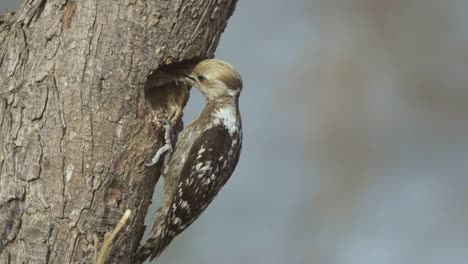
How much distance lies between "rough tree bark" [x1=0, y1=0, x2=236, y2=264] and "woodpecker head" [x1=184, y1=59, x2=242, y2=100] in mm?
430

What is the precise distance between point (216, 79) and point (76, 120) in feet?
3.42

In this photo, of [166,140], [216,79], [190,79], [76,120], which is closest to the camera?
[76,120]

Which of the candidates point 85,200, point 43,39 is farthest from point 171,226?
→ point 43,39

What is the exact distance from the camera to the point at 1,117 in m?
4.76

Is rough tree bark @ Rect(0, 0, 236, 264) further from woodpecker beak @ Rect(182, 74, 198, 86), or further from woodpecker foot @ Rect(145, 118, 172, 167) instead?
woodpecker beak @ Rect(182, 74, 198, 86)

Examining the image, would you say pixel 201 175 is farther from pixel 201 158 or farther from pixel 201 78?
pixel 201 78

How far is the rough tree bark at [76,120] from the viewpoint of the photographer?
4.65 m

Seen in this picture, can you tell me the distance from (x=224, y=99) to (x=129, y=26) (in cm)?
109

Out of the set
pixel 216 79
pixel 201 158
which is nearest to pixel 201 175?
pixel 201 158

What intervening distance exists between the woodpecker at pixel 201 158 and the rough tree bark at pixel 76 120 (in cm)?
51

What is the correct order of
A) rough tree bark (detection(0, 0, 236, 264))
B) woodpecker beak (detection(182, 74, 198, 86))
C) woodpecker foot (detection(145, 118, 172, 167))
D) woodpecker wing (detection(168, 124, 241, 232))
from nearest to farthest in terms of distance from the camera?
rough tree bark (detection(0, 0, 236, 264)) → woodpecker foot (detection(145, 118, 172, 167)) → woodpecker beak (detection(182, 74, 198, 86)) → woodpecker wing (detection(168, 124, 241, 232))

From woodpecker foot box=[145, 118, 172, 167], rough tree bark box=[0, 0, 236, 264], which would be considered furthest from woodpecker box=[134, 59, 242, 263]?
rough tree bark box=[0, 0, 236, 264]

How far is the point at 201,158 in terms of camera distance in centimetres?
557

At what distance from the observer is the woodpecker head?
535cm
